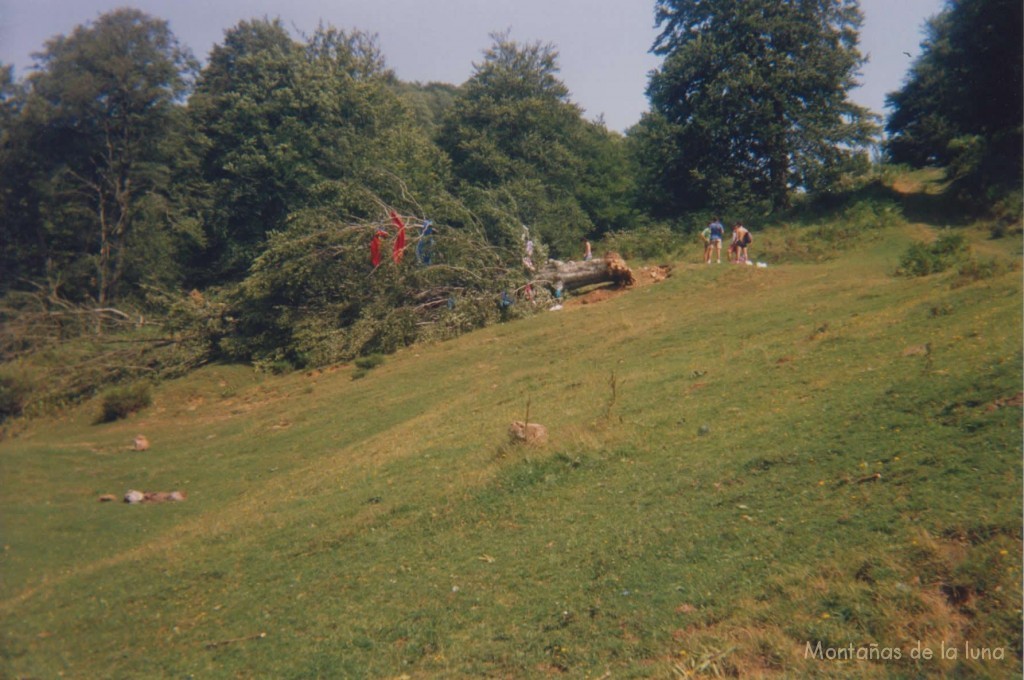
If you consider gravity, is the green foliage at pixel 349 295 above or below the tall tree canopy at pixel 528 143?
below

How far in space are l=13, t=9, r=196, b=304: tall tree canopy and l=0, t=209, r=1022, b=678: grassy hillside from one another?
45.9 feet

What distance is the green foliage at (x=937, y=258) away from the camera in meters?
15.3

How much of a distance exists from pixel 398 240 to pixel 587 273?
5571 millimetres

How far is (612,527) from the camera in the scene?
712cm

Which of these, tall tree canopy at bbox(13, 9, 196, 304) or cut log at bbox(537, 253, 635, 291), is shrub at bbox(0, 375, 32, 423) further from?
cut log at bbox(537, 253, 635, 291)

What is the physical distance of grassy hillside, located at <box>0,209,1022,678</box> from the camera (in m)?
5.06

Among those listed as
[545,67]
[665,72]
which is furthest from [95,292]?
[665,72]

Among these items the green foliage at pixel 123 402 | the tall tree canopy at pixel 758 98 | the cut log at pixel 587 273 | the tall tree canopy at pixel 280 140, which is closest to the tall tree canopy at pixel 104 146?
the tall tree canopy at pixel 280 140

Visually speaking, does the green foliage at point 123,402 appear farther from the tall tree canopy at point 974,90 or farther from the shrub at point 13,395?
the tall tree canopy at point 974,90

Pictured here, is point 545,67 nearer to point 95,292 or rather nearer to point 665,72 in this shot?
point 665,72

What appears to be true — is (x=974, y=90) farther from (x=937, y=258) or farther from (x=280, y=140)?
(x=280, y=140)

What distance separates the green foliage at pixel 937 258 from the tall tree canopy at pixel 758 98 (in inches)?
592

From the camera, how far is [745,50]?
3084 centimetres

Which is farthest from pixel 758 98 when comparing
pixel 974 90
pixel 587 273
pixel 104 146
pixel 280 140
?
pixel 104 146
